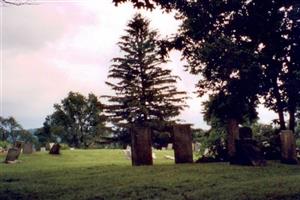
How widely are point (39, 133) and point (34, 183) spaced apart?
96.3m

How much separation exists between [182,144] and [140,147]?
6.32ft

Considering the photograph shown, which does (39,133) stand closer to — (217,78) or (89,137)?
(89,137)

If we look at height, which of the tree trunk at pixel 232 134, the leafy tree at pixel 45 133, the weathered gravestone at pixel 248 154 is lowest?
the weathered gravestone at pixel 248 154

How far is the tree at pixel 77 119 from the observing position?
87.6 m

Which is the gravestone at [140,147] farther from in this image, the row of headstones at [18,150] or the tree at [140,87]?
the tree at [140,87]

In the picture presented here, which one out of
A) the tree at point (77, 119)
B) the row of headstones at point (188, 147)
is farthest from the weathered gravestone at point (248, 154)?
the tree at point (77, 119)

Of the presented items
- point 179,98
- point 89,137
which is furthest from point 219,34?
point 89,137

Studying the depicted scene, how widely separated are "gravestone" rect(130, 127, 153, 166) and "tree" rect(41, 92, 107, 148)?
71346 mm

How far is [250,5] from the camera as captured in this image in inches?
725

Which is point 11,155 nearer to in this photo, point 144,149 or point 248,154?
point 144,149

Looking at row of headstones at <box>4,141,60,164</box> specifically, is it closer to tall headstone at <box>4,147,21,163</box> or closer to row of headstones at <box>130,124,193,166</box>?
tall headstone at <box>4,147,21,163</box>

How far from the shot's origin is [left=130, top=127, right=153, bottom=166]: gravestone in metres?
16.1

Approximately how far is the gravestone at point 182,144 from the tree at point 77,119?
7090cm

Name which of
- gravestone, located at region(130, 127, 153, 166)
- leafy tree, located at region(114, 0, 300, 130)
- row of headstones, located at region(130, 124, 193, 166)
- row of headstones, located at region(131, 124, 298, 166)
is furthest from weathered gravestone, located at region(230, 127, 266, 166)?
leafy tree, located at region(114, 0, 300, 130)
